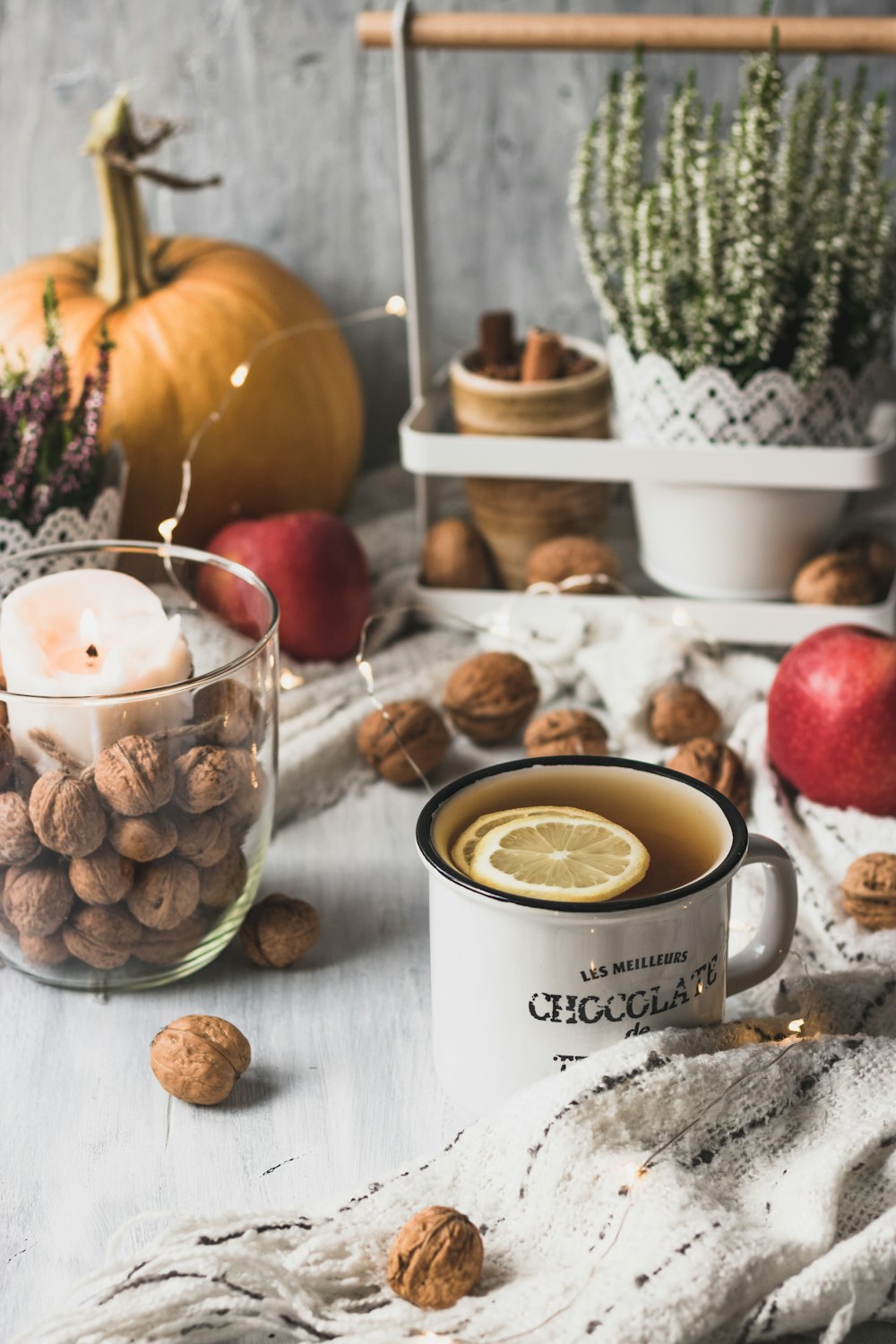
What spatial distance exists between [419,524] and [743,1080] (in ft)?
1.74

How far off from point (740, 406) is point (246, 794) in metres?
0.40

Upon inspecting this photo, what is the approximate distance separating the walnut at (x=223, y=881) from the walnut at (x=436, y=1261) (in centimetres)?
19

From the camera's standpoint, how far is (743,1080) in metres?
0.52

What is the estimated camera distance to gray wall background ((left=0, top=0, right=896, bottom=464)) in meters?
1.06

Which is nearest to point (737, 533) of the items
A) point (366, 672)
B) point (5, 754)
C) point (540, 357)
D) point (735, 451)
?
point (735, 451)

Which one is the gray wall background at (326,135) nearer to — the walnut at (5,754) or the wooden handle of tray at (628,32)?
the wooden handle of tray at (628,32)

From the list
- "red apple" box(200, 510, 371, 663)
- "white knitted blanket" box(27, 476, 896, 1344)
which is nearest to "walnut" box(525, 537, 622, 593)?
"red apple" box(200, 510, 371, 663)

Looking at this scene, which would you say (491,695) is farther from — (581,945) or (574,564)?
(581,945)

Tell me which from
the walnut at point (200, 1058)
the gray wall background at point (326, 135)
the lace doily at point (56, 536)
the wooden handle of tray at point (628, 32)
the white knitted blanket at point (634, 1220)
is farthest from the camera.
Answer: the gray wall background at point (326, 135)

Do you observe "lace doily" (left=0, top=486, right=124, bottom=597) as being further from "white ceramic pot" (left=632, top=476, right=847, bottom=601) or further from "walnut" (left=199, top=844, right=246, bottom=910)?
"white ceramic pot" (left=632, top=476, right=847, bottom=601)

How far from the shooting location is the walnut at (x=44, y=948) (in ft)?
1.98

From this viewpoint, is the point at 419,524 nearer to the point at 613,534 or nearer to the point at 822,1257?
the point at 613,534

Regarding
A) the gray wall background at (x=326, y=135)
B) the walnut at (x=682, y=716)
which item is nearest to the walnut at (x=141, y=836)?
the walnut at (x=682, y=716)

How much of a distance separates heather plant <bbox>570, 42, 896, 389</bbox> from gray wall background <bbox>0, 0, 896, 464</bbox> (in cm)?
23
